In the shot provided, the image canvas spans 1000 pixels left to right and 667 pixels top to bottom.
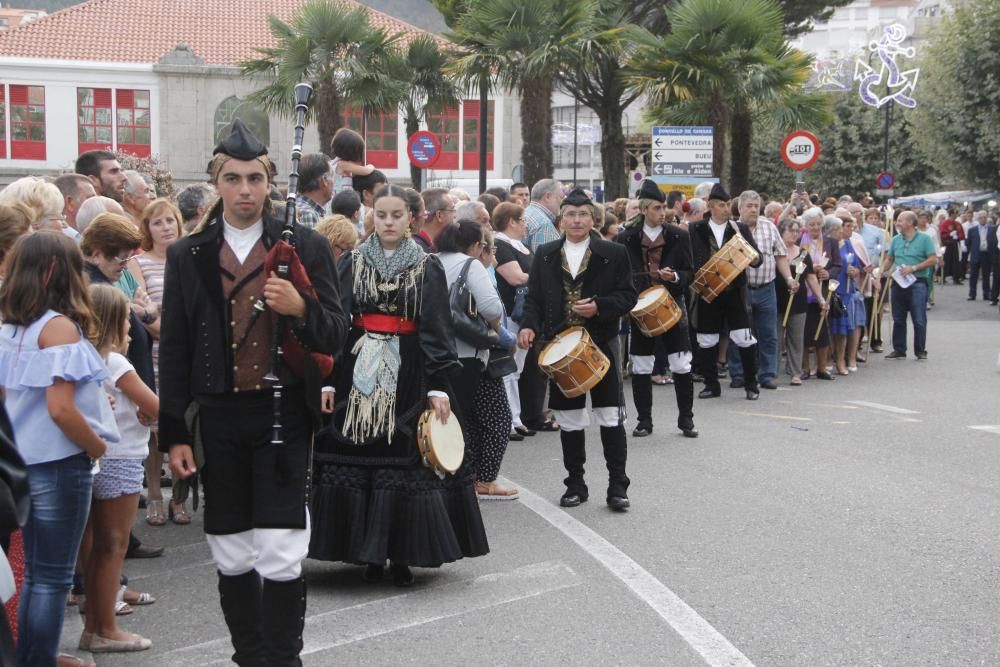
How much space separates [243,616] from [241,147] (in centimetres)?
164

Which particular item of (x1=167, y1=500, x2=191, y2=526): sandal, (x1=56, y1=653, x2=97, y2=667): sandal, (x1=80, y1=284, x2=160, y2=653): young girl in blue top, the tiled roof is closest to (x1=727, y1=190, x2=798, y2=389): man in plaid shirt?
(x1=167, y1=500, x2=191, y2=526): sandal

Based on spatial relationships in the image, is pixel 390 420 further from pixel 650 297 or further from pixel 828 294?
pixel 828 294

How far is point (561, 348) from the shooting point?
8.22 metres

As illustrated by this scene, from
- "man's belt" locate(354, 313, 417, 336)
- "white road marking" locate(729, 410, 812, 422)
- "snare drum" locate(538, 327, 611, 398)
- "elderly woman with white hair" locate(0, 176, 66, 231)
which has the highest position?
"elderly woman with white hair" locate(0, 176, 66, 231)

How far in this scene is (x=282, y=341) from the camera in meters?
4.58

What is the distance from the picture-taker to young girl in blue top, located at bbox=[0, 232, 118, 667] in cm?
465

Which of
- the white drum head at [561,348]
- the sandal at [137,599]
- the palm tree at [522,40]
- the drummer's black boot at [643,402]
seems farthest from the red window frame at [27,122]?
the sandal at [137,599]

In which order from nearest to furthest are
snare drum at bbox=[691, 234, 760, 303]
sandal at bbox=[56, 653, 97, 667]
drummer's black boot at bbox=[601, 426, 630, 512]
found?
sandal at bbox=[56, 653, 97, 667] → drummer's black boot at bbox=[601, 426, 630, 512] → snare drum at bbox=[691, 234, 760, 303]

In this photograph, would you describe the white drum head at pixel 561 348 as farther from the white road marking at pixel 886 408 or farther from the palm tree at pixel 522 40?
the palm tree at pixel 522 40

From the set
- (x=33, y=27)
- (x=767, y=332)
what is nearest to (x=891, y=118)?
(x=33, y=27)

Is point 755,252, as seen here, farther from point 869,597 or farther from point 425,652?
point 425,652

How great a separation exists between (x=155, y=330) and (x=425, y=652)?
2983 millimetres

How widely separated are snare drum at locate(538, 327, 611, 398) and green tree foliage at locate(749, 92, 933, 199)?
5522 cm

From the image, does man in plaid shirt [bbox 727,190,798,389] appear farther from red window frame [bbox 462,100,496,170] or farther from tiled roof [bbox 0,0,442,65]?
red window frame [bbox 462,100,496,170]
